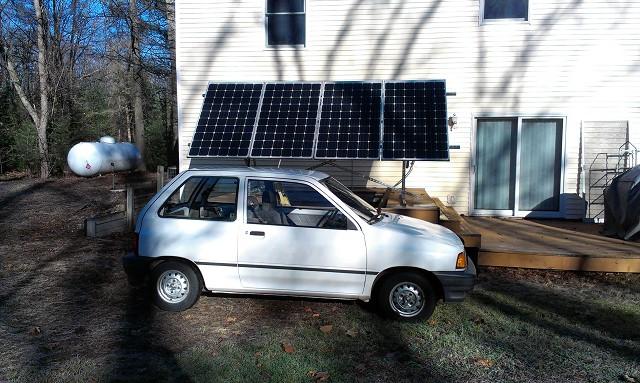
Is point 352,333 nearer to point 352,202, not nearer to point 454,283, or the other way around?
point 454,283

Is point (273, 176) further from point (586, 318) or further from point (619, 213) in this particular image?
point (619, 213)

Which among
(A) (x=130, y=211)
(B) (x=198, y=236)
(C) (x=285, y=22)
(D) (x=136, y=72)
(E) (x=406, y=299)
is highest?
(D) (x=136, y=72)

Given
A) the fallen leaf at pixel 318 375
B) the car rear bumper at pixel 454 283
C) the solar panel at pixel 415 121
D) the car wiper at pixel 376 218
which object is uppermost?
the solar panel at pixel 415 121

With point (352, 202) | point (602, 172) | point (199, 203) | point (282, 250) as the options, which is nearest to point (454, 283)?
point (352, 202)

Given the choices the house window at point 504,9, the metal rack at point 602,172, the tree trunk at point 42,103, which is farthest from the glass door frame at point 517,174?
the tree trunk at point 42,103

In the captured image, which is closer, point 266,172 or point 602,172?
point 266,172

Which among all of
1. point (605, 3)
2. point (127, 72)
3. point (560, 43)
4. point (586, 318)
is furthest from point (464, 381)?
point (127, 72)

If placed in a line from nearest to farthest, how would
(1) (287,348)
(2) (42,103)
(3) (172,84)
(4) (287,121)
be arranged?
1. (1) (287,348)
2. (4) (287,121)
3. (2) (42,103)
4. (3) (172,84)

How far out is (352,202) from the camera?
6.05m

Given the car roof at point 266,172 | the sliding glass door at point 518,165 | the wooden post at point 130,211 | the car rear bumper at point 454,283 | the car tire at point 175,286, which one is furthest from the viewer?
the sliding glass door at point 518,165

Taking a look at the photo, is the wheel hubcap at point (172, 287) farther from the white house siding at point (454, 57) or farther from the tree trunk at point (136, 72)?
the tree trunk at point (136, 72)

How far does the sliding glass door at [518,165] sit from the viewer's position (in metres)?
11.2

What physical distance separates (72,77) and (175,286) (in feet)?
76.1

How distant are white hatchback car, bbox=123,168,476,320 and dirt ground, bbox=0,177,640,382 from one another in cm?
34
